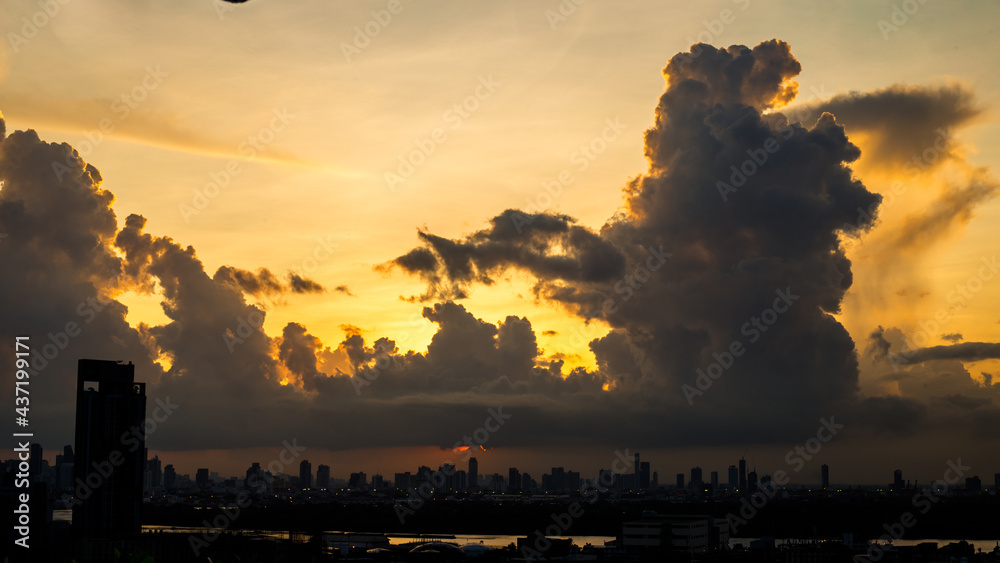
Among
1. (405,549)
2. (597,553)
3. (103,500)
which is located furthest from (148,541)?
(597,553)

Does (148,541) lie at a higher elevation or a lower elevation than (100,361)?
lower

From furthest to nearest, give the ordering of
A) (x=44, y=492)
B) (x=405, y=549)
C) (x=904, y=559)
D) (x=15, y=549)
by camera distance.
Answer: (x=405, y=549) < (x=44, y=492) < (x=15, y=549) < (x=904, y=559)

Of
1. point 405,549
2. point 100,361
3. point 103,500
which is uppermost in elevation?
point 100,361

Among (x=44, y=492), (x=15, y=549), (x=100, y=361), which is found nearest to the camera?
(x=15, y=549)

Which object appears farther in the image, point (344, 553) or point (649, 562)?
point (344, 553)

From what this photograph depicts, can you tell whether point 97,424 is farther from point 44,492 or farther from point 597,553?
point 597,553

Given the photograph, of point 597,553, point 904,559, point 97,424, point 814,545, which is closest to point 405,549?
point 597,553
